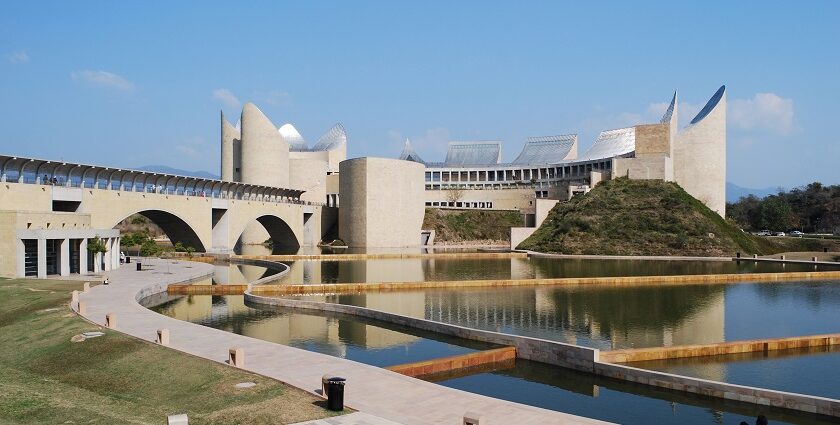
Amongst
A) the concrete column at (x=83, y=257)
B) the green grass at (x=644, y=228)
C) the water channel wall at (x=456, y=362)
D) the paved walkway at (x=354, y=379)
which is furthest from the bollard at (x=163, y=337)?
the green grass at (x=644, y=228)

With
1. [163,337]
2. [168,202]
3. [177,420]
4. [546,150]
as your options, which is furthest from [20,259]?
[546,150]

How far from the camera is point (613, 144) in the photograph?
82125 millimetres

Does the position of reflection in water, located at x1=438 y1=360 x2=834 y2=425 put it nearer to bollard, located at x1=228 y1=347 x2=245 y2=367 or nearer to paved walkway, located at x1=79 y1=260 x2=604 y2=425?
paved walkway, located at x1=79 y1=260 x2=604 y2=425

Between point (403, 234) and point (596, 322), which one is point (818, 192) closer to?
point (403, 234)

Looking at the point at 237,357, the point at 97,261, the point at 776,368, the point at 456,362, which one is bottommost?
the point at 776,368

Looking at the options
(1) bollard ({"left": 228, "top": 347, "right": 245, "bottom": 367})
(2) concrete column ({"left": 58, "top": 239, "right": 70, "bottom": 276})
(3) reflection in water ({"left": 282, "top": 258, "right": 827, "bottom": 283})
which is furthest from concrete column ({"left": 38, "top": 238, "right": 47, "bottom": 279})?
(1) bollard ({"left": 228, "top": 347, "right": 245, "bottom": 367})

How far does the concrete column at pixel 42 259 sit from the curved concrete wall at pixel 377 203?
1360 inches

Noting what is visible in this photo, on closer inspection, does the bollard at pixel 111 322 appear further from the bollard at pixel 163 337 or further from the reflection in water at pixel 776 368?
the reflection in water at pixel 776 368

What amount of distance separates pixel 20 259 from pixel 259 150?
130 feet

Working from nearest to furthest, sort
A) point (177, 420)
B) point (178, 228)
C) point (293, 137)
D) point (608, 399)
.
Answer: point (177, 420), point (608, 399), point (178, 228), point (293, 137)

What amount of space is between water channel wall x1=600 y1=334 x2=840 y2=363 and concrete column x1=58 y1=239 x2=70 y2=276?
2395 centimetres

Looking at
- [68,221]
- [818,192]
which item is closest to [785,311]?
[68,221]

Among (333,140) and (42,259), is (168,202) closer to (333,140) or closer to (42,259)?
(42,259)

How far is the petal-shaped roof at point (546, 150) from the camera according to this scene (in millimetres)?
94000
